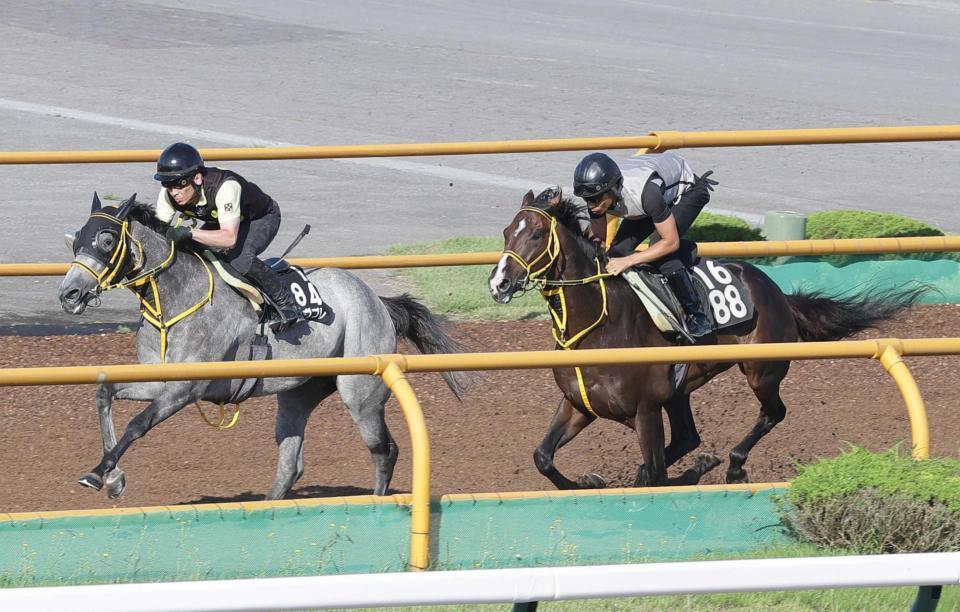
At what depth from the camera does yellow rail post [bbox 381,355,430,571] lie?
5.26 m

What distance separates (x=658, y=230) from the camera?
778 cm

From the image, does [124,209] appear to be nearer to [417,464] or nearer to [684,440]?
[417,464]

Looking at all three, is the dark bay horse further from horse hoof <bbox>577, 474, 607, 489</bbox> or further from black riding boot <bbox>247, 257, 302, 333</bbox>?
black riding boot <bbox>247, 257, 302, 333</bbox>

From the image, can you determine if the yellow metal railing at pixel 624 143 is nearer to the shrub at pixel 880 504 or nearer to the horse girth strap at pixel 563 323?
the horse girth strap at pixel 563 323

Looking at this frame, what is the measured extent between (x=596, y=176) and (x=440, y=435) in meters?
2.16

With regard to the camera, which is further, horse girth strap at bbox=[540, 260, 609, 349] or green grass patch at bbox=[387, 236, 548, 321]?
green grass patch at bbox=[387, 236, 548, 321]

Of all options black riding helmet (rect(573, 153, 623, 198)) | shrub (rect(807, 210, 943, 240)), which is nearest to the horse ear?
black riding helmet (rect(573, 153, 623, 198))

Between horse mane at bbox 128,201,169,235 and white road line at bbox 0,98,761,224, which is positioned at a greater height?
horse mane at bbox 128,201,169,235

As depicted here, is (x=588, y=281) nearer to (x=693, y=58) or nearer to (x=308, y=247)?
(x=308, y=247)

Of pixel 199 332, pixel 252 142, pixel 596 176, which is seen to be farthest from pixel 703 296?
pixel 252 142

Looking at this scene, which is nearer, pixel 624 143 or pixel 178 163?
pixel 178 163

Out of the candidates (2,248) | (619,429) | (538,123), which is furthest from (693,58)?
(619,429)

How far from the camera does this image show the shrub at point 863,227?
12234 millimetres

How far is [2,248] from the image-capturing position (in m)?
13.7
